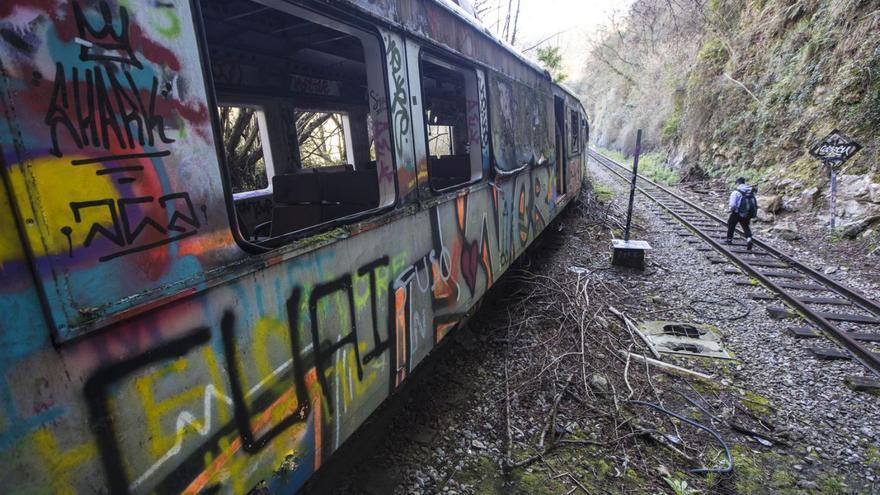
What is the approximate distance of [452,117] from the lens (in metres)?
9.05

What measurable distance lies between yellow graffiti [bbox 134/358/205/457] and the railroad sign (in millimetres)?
12698

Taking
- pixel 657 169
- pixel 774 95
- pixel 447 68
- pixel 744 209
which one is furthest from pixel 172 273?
pixel 657 169

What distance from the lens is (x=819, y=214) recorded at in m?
9.86

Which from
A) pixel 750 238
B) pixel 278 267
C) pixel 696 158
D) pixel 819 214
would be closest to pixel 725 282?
pixel 750 238

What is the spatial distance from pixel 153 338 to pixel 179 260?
0.89ft

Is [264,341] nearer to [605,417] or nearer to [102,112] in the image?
[102,112]

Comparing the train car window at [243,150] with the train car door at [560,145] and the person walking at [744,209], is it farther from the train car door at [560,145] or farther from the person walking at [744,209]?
the person walking at [744,209]

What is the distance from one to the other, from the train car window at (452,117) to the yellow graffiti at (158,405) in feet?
7.20

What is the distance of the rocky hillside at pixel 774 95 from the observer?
995 centimetres

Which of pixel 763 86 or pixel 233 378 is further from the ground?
pixel 763 86

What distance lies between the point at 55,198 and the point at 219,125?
637 millimetres

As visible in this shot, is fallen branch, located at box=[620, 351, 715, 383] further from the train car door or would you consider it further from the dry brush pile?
the train car door

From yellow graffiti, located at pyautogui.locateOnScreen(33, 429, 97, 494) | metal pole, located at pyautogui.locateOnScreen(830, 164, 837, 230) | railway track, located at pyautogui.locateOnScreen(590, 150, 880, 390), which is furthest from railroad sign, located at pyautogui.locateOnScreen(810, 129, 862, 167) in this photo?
yellow graffiti, located at pyautogui.locateOnScreen(33, 429, 97, 494)

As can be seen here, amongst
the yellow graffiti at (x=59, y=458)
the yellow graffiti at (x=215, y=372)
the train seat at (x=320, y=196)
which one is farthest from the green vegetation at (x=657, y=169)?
the yellow graffiti at (x=59, y=458)
